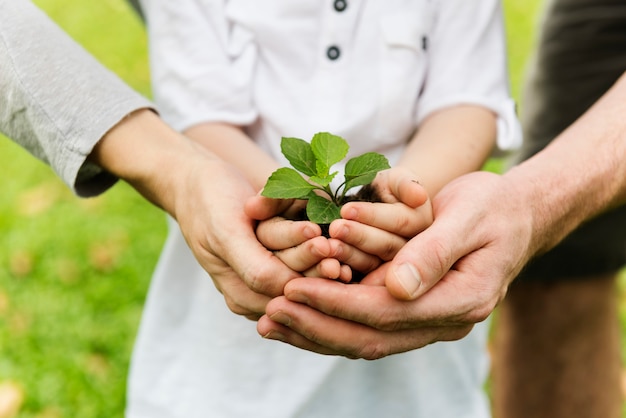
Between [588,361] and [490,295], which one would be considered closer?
[490,295]

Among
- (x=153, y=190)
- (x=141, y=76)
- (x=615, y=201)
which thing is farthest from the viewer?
(x=141, y=76)

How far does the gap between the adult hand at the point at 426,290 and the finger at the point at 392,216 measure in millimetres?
31

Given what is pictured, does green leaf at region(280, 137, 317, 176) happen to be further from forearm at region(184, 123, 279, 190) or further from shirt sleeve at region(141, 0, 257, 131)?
shirt sleeve at region(141, 0, 257, 131)

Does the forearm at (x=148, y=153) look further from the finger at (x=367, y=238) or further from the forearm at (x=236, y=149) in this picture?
the finger at (x=367, y=238)

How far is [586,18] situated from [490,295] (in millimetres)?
1216

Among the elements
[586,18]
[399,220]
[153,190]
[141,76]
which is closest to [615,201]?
[399,220]

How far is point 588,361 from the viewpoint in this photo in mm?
2613

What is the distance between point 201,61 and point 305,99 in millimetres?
239

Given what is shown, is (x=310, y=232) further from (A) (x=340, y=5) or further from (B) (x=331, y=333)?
(A) (x=340, y=5)

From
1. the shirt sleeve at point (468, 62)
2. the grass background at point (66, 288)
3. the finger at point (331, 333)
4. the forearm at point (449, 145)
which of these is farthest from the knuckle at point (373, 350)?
the grass background at point (66, 288)

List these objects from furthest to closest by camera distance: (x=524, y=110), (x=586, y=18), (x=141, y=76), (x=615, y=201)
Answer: (x=141, y=76) < (x=524, y=110) < (x=586, y=18) < (x=615, y=201)

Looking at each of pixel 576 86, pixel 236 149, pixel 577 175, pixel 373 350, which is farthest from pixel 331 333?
pixel 576 86

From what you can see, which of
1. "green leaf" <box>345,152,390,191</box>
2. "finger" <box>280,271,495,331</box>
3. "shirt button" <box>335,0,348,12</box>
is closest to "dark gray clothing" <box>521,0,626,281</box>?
"shirt button" <box>335,0,348,12</box>

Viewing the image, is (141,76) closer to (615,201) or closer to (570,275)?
(570,275)
